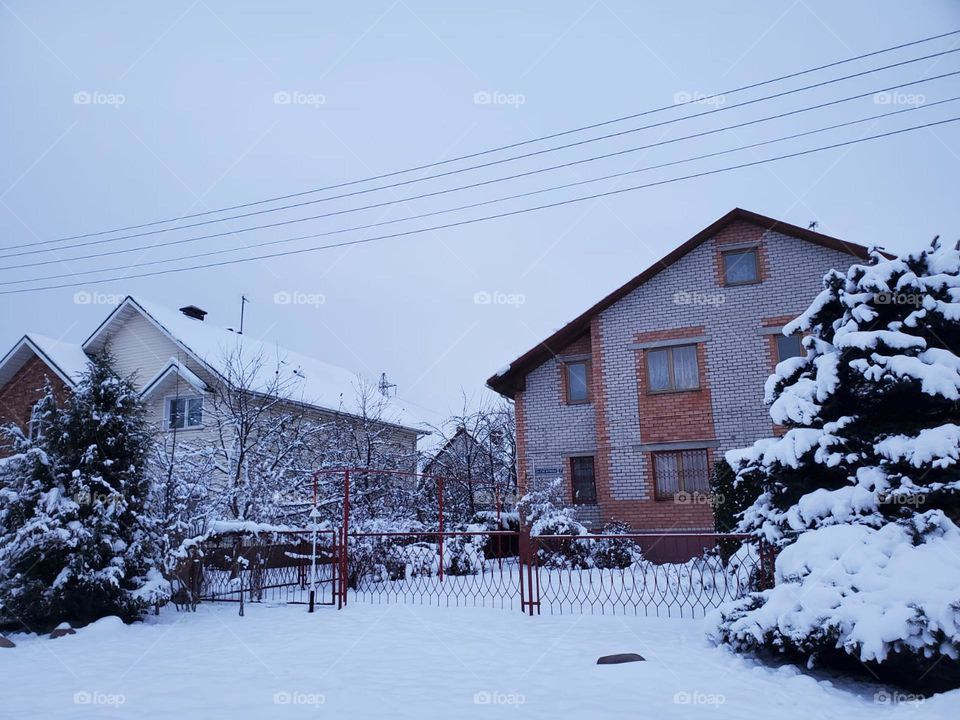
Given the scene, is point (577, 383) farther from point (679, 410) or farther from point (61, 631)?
point (61, 631)

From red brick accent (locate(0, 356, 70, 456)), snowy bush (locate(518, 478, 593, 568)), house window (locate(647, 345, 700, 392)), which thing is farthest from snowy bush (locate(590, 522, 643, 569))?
red brick accent (locate(0, 356, 70, 456))

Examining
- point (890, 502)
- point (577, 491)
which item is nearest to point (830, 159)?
point (890, 502)

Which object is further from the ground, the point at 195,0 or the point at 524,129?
the point at 195,0

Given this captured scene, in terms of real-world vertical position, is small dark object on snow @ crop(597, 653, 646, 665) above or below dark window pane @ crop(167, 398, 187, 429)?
below

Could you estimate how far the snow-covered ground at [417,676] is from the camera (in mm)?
4746

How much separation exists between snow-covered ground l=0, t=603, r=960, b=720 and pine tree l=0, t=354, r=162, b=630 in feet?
1.47

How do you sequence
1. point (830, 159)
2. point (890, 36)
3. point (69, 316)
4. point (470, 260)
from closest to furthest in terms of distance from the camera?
point (890, 36)
point (830, 159)
point (470, 260)
point (69, 316)

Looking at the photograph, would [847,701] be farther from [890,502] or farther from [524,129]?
[524,129]

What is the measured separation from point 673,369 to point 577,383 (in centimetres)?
255

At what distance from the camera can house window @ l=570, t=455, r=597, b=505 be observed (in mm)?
16266

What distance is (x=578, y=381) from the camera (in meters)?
17.1

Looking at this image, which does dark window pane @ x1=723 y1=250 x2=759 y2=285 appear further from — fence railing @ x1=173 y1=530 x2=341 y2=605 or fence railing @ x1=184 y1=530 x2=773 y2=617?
fence railing @ x1=173 y1=530 x2=341 y2=605

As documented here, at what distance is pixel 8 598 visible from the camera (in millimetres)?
8102

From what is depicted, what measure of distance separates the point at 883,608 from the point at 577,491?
1140 cm
